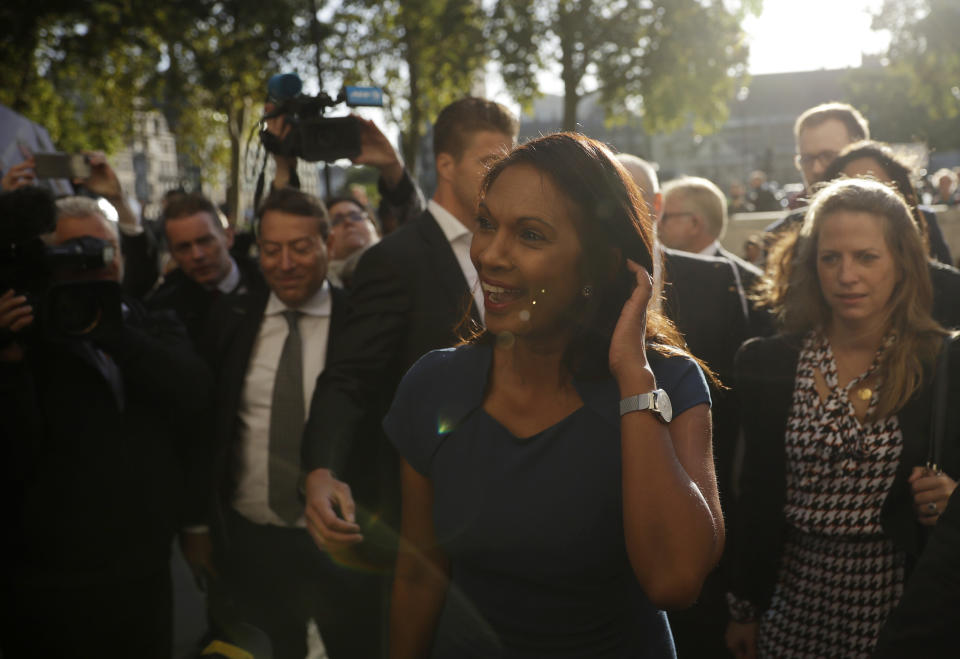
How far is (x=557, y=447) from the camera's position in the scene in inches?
73.8

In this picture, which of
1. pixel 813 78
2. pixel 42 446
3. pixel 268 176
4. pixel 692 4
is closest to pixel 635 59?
pixel 692 4

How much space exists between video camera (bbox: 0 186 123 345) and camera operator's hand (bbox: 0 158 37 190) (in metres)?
1.38

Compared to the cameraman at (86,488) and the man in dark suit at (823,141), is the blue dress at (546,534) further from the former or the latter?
the man in dark suit at (823,141)

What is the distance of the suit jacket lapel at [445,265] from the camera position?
119 inches

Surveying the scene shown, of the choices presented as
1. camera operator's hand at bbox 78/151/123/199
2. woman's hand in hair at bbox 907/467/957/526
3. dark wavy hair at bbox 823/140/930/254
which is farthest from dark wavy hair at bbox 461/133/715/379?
camera operator's hand at bbox 78/151/123/199

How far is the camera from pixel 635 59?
2145cm

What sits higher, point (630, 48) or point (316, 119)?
point (630, 48)

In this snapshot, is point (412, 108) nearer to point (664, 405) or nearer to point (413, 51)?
point (413, 51)

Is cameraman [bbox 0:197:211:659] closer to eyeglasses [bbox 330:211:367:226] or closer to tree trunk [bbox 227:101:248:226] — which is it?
eyeglasses [bbox 330:211:367:226]

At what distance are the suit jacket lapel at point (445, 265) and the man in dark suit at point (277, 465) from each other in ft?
1.84

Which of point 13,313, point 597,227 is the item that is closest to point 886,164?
point 597,227

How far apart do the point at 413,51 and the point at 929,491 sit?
2056cm

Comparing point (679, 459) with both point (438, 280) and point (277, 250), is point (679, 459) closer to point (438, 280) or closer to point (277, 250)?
point (438, 280)

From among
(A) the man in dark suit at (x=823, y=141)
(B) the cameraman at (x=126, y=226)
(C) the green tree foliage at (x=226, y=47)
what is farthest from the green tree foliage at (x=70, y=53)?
(A) the man in dark suit at (x=823, y=141)
